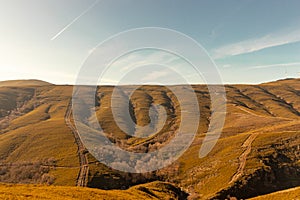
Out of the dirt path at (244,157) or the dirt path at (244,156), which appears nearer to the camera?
the dirt path at (244,157)

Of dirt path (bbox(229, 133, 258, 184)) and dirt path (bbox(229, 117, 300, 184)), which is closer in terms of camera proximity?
dirt path (bbox(229, 133, 258, 184))

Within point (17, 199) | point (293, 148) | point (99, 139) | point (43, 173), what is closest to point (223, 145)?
point (293, 148)

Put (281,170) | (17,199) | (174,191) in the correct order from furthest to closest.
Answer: (281,170)
(174,191)
(17,199)

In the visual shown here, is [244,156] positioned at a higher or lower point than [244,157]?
higher

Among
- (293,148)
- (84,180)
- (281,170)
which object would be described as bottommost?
(84,180)

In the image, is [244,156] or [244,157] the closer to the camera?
[244,157]

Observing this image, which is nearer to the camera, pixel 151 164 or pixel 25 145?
pixel 151 164

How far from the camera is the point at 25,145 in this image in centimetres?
19612

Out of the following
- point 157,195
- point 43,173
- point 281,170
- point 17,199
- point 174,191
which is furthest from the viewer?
point 43,173

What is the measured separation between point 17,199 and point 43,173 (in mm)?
123482

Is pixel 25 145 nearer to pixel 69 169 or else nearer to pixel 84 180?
pixel 69 169

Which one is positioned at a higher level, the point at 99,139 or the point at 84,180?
the point at 99,139

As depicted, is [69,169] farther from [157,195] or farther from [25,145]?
[157,195]

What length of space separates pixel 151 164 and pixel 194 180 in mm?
27005
